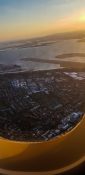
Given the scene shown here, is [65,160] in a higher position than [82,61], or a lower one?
lower

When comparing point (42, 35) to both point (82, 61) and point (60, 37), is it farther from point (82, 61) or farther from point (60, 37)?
point (82, 61)

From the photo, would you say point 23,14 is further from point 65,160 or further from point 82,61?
point 65,160

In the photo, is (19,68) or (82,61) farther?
(19,68)

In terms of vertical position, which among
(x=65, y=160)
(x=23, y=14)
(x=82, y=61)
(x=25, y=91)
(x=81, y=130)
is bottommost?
(x=65, y=160)

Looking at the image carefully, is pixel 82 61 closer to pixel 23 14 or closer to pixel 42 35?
pixel 42 35

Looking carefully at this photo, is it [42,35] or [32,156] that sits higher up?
[42,35]

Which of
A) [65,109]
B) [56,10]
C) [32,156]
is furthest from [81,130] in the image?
[56,10]

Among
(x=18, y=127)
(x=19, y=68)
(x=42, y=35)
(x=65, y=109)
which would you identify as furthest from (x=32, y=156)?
(x=42, y=35)

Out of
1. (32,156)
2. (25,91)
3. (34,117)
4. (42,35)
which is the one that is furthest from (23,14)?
(32,156)
